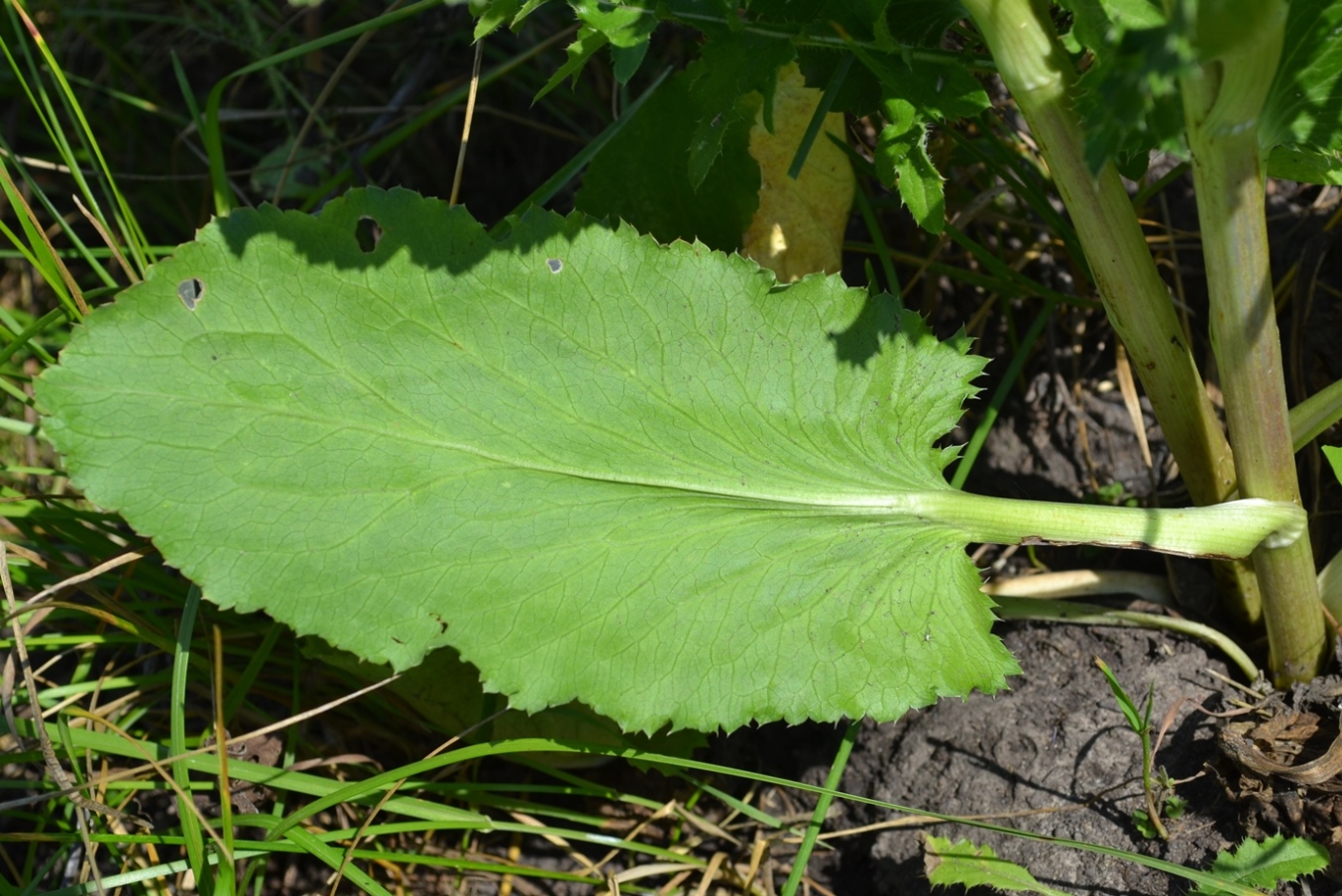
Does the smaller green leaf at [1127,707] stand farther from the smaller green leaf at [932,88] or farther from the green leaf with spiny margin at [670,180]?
the green leaf with spiny margin at [670,180]

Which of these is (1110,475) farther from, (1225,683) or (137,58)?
(137,58)

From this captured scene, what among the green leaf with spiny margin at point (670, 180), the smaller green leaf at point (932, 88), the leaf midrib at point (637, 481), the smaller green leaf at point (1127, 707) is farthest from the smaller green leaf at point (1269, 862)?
the green leaf with spiny margin at point (670, 180)

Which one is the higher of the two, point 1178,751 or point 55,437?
point 55,437

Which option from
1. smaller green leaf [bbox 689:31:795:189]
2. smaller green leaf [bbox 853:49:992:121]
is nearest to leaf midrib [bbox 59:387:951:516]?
smaller green leaf [bbox 689:31:795:189]

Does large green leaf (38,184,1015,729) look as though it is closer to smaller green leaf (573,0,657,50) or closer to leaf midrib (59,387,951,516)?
leaf midrib (59,387,951,516)

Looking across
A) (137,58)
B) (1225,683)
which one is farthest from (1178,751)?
(137,58)

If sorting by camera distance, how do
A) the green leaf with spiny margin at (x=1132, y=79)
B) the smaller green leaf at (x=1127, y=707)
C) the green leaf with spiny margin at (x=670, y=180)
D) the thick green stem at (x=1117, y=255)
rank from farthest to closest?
the green leaf with spiny margin at (x=670, y=180), the smaller green leaf at (x=1127, y=707), the thick green stem at (x=1117, y=255), the green leaf with spiny margin at (x=1132, y=79)
